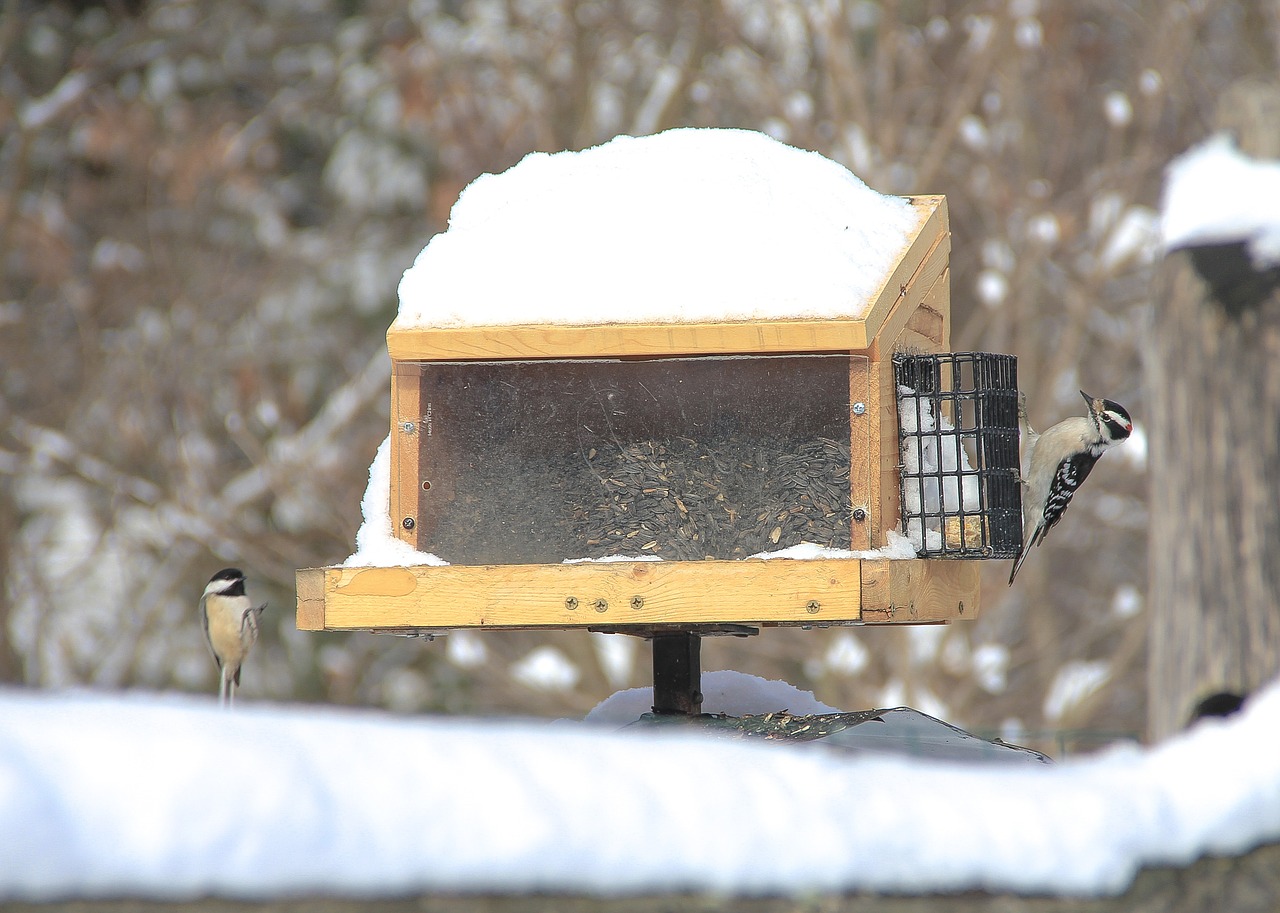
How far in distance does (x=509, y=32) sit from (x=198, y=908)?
857 centimetres

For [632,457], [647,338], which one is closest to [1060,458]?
[632,457]

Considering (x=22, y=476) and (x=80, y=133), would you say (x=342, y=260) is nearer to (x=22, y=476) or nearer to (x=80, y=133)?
(x=80, y=133)

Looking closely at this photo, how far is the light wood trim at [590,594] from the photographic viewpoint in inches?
Answer: 118

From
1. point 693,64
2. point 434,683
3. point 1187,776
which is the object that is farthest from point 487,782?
point 434,683

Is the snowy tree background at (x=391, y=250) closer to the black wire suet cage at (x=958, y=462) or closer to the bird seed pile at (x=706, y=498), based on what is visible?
the black wire suet cage at (x=958, y=462)

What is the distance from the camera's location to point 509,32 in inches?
363

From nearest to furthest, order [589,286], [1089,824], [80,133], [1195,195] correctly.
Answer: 1. [1089,824]
2. [1195,195]
3. [589,286]
4. [80,133]

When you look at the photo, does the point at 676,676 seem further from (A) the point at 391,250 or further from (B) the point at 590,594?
(A) the point at 391,250

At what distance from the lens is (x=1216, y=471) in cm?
295

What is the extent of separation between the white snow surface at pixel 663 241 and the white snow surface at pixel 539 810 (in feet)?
5.98

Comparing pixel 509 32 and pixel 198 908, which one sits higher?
pixel 509 32

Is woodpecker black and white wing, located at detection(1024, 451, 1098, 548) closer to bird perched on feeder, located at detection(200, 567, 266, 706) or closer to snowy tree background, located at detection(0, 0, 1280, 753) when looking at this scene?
bird perched on feeder, located at detection(200, 567, 266, 706)

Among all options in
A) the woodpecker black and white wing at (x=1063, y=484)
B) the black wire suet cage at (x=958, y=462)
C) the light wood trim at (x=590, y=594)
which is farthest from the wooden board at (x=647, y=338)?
the woodpecker black and white wing at (x=1063, y=484)

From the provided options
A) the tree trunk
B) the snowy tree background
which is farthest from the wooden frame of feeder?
the snowy tree background
